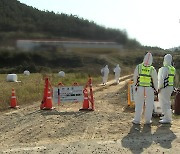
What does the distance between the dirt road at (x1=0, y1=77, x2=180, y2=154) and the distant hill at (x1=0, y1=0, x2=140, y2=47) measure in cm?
229

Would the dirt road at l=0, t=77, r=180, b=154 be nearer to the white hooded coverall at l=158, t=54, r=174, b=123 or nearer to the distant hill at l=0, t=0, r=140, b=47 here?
the white hooded coverall at l=158, t=54, r=174, b=123

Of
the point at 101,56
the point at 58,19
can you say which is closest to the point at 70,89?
the point at 101,56

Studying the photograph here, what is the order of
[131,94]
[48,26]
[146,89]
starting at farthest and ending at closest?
[131,94], [146,89], [48,26]

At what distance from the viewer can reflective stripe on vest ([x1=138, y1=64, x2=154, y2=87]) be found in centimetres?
1010

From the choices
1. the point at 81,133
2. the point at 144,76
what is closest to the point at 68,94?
the point at 144,76

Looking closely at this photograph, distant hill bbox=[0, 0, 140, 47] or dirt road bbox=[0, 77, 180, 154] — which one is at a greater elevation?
distant hill bbox=[0, 0, 140, 47]

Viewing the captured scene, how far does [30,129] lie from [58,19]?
2.91m

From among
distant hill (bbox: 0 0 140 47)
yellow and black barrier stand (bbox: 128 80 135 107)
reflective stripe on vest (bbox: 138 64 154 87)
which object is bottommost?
yellow and black barrier stand (bbox: 128 80 135 107)

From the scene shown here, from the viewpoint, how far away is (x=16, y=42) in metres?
8.86

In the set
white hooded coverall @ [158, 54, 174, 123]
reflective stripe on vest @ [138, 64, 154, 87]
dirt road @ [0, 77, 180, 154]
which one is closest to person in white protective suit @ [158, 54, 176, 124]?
white hooded coverall @ [158, 54, 174, 123]

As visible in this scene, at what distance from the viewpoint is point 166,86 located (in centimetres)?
1029

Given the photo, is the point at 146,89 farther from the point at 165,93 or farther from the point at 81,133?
the point at 81,133

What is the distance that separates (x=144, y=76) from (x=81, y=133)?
2428mm

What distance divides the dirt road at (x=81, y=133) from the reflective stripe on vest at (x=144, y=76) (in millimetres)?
1111
